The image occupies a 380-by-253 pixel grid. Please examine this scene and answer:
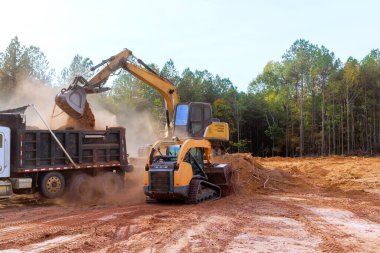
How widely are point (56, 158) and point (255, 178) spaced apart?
8558mm

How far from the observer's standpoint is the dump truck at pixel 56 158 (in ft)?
42.3

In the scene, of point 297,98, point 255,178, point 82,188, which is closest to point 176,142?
point 82,188

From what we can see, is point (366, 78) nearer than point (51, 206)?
No

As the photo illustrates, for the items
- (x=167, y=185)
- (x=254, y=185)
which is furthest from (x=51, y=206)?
(x=254, y=185)

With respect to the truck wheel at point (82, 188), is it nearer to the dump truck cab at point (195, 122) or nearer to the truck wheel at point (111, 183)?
the truck wheel at point (111, 183)

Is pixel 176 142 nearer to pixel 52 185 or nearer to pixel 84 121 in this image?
pixel 84 121

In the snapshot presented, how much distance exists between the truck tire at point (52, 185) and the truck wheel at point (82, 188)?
34 centimetres

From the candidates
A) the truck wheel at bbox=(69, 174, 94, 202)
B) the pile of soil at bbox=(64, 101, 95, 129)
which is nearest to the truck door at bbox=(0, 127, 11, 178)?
the truck wheel at bbox=(69, 174, 94, 202)

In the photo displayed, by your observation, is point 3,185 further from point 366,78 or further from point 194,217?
point 366,78

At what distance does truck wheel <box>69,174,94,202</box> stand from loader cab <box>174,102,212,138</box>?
11.6ft

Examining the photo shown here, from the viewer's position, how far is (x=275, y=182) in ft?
62.2

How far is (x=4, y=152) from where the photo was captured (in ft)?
41.6

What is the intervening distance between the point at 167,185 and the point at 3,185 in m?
4.64

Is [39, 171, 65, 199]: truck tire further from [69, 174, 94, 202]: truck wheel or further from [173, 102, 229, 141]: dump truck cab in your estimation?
[173, 102, 229, 141]: dump truck cab
